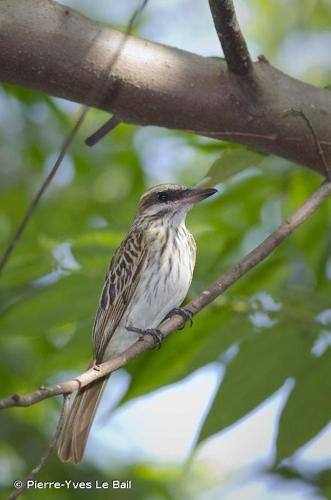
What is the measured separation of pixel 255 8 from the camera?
28.8 ft

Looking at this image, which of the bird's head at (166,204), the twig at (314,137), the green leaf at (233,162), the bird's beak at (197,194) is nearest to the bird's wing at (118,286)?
the bird's head at (166,204)

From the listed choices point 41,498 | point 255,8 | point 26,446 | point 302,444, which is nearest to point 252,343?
point 302,444

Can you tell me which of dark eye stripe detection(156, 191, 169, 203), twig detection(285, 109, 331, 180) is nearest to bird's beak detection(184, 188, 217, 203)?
dark eye stripe detection(156, 191, 169, 203)

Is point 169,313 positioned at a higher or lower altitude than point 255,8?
lower

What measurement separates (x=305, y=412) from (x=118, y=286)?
1.33m

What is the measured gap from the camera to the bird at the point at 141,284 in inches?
165

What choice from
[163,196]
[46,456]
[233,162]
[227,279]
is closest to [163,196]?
[163,196]

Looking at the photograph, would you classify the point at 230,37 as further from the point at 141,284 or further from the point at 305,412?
the point at 141,284

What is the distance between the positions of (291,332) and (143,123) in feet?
3.95

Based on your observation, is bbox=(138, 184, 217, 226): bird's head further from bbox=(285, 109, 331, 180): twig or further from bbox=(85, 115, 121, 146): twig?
bbox=(285, 109, 331, 180): twig

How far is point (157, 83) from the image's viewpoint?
10.5 feet

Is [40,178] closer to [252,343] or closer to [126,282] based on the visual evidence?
[126,282]

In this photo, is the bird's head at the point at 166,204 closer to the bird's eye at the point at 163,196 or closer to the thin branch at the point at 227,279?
the bird's eye at the point at 163,196

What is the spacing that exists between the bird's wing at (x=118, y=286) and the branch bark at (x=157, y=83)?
4.01ft
